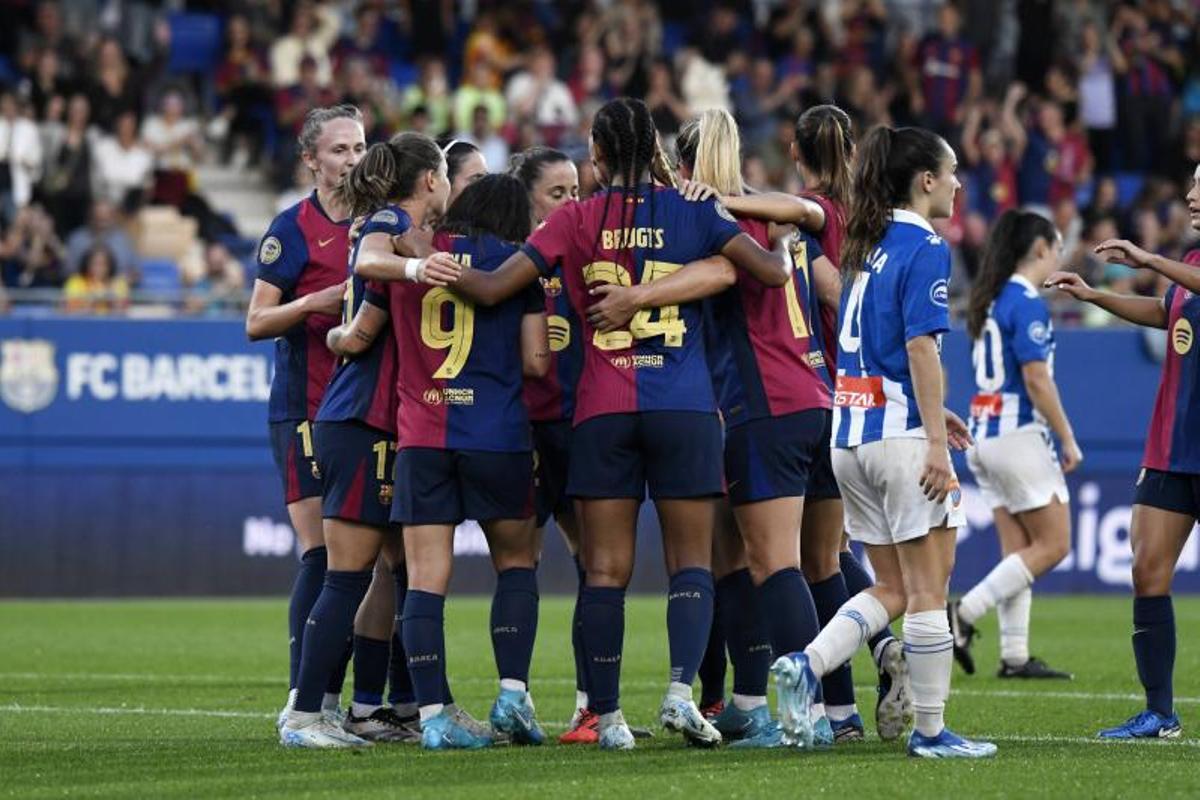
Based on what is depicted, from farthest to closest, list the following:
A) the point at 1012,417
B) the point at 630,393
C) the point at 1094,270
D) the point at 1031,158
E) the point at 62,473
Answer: the point at 1031,158 < the point at 1094,270 < the point at 62,473 < the point at 1012,417 < the point at 630,393

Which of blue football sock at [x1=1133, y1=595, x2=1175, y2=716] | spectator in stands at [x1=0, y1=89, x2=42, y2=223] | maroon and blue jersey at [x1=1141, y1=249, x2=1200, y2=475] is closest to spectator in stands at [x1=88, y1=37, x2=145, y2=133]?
spectator in stands at [x1=0, y1=89, x2=42, y2=223]

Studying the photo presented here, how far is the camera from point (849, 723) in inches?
341

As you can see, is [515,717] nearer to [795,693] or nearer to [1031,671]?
[795,693]

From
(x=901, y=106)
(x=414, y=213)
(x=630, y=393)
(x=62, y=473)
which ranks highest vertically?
(x=901, y=106)

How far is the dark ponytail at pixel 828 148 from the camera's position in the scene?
863 cm

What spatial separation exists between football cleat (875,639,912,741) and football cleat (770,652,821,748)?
0.87 meters

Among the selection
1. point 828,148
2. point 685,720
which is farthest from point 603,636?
point 828,148

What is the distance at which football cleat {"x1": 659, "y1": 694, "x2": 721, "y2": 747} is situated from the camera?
7.96m

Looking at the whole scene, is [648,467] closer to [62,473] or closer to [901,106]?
[62,473]

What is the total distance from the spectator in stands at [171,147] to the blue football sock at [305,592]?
12.2m

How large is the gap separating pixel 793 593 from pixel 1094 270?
1306 centimetres

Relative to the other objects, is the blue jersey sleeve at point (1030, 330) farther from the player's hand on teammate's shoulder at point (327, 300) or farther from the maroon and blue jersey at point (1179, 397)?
the player's hand on teammate's shoulder at point (327, 300)

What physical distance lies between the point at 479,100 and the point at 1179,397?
45.4 ft

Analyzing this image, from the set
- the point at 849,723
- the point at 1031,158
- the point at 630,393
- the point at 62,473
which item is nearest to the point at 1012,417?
the point at 849,723
